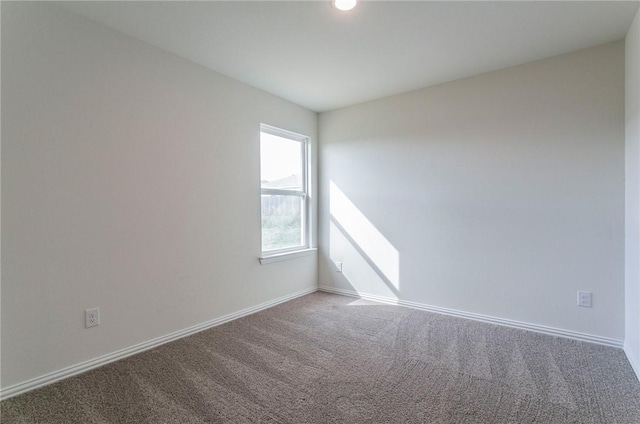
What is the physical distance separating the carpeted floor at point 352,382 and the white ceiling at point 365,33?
2369 mm

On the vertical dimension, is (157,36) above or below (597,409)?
above

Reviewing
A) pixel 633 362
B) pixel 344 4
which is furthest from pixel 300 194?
pixel 633 362

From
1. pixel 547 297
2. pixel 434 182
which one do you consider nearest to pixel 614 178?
pixel 547 297

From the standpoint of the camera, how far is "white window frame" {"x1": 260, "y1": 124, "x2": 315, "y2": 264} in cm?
345

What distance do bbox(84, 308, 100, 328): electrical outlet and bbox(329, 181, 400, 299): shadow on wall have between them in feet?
8.36

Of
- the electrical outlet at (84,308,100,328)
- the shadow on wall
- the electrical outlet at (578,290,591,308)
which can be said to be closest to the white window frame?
the shadow on wall

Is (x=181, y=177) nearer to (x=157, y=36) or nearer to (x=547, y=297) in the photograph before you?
(x=157, y=36)

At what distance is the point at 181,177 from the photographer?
2578 mm

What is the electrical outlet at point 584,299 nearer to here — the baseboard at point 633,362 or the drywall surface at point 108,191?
the baseboard at point 633,362

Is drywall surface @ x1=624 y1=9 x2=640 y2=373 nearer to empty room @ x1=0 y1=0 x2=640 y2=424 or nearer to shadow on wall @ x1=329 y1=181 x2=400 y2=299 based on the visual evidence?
empty room @ x1=0 y1=0 x2=640 y2=424

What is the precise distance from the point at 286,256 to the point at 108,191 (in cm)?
193

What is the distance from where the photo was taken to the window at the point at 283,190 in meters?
3.46

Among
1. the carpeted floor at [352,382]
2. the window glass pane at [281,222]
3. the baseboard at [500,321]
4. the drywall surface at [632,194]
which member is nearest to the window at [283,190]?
the window glass pane at [281,222]

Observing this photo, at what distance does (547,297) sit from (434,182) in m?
1.42
